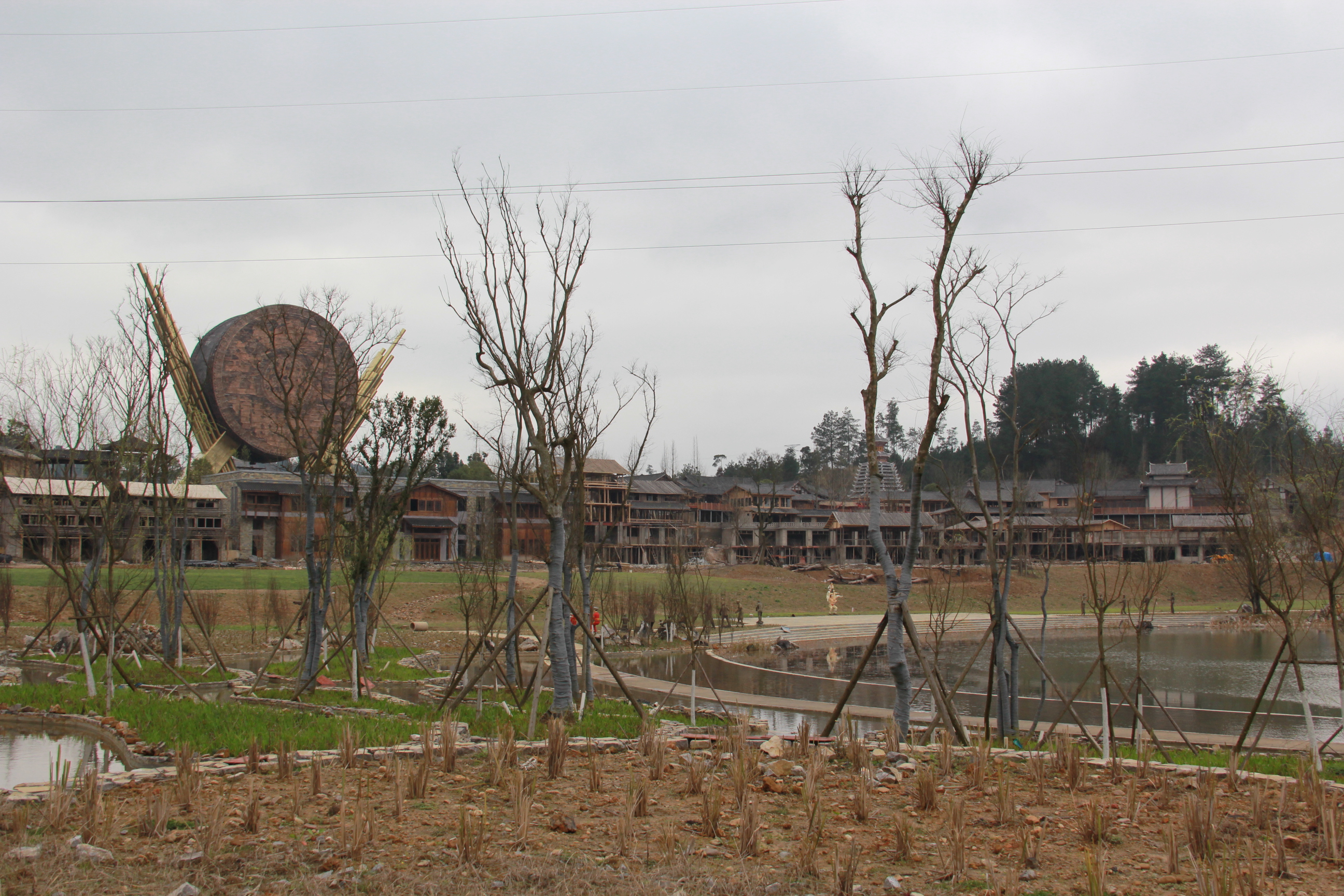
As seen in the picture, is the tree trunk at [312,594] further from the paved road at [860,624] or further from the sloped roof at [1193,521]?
the sloped roof at [1193,521]

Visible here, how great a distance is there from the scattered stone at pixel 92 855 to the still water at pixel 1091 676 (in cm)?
1145

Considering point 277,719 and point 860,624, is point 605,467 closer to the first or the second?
point 860,624

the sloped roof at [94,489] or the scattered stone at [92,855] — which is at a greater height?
the sloped roof at [94,489]

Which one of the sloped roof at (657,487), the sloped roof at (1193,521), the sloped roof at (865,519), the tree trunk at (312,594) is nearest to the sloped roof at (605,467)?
the sloped roof at (657,487)

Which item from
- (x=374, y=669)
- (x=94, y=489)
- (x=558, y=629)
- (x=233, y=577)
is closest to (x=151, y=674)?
(x=94, y=489)

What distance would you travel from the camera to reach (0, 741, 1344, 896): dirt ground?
5.80 metres

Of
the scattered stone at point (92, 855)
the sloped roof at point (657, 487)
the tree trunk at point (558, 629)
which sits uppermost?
the sloped roof at point (657, 487)

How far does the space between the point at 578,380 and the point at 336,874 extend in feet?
34.0

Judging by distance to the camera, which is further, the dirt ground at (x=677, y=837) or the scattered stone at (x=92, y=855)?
the scattered stone at (x=92, y=855)

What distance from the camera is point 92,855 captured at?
6.21 metres

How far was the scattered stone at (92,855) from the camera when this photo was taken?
6.16 metres

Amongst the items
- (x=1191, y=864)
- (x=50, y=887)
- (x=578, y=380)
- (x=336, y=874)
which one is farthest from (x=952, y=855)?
(x=578, y=380)

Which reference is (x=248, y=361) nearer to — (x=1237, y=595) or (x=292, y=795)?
(x=292, y=795)

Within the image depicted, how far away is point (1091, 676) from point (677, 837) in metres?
9.79
